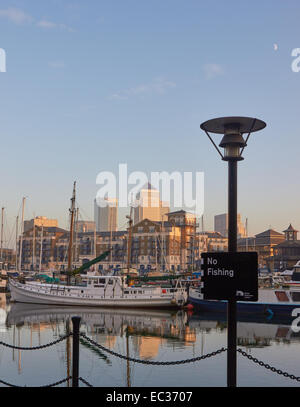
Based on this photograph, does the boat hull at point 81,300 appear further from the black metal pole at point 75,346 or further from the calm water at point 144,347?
the black metal pole at point 75,346

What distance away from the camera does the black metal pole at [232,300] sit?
328 inches

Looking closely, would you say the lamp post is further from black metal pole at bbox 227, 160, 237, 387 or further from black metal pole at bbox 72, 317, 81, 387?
black metal pole at bbox 72, 317, 81, 387

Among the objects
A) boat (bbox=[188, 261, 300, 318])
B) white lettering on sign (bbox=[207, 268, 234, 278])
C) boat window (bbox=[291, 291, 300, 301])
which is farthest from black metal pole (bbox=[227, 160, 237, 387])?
boat window (bbox=[291, 291, 300, 301])

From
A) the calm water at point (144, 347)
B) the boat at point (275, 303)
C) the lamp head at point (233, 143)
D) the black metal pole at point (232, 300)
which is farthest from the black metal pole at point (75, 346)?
the boat at point (275, 303)

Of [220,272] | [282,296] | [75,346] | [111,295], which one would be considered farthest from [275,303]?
[220,272]

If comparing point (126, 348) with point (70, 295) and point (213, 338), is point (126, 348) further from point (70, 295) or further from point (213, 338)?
point (70, 295)

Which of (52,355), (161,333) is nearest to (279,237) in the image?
(161,333)

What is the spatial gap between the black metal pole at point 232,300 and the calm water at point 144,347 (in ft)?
35.2

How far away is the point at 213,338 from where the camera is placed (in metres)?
31.3

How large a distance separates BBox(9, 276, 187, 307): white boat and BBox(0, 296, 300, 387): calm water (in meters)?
3.86

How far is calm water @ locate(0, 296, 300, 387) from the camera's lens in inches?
763

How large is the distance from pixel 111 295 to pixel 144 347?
25.8 m

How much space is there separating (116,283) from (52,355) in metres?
29.1

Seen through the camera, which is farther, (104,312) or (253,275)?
(104,312)
